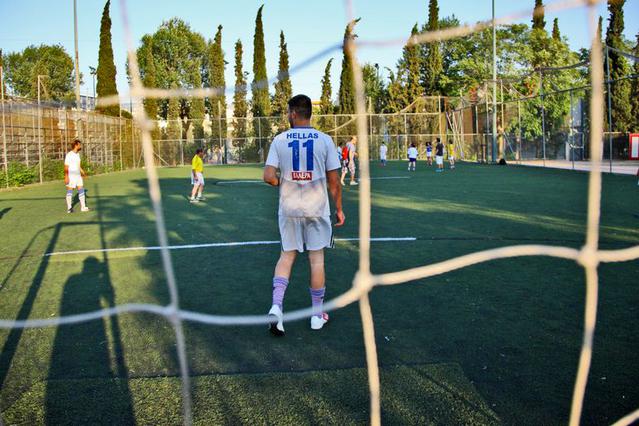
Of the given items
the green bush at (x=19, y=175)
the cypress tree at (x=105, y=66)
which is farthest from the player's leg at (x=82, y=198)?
the cypress tree at (x=105, y=66)

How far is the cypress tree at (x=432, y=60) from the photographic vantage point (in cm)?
3822

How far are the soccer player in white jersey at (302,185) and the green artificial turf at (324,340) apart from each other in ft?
1.61

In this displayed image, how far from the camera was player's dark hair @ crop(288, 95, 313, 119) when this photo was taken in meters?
4.46

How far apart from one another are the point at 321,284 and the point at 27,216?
10107 mm

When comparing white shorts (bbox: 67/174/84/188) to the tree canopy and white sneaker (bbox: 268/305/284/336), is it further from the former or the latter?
the tree canopy

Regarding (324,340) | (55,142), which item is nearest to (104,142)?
(55,142)

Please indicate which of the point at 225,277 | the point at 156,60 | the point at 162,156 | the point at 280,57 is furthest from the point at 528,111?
the point at 225,277

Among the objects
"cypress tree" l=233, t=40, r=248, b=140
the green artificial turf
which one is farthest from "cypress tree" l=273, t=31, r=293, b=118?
the green artificial turf

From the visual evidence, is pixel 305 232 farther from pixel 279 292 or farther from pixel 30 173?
pixel 30 173

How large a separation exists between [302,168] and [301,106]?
47 centimetres

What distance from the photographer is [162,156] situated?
4212 centimetres

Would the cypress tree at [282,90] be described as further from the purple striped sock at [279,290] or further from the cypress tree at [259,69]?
the purple striped sock at [279,290]

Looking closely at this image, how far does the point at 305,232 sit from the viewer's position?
4.46m

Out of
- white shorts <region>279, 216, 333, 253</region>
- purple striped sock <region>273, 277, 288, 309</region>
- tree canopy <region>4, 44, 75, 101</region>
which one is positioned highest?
tree canopy <region>4, 44, 75, 101</region>
